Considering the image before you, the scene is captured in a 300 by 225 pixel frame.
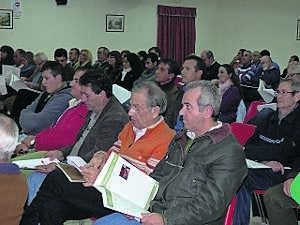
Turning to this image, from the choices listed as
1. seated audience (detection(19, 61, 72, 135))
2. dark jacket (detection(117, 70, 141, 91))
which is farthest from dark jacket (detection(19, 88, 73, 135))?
dark jacket (detection(117, 70, 141, 91))

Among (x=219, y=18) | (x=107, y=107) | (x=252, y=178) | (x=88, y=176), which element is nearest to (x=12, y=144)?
(x=88, y=176)

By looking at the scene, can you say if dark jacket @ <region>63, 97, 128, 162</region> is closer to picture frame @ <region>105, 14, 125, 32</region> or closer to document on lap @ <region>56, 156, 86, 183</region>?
document on lap @ <region>56, 156, 86, 183</region>

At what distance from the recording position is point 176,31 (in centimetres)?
1294

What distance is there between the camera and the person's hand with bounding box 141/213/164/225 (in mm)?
2434

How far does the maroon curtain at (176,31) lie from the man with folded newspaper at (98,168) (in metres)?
9.67

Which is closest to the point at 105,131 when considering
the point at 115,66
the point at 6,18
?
the point at 115,66

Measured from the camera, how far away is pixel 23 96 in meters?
6.35

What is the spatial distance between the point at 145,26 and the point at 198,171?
1032cm

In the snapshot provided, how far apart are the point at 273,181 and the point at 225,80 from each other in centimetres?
267

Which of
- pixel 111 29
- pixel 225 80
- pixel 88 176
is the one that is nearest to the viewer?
pixel 88 176

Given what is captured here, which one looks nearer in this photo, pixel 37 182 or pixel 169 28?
pixel 37 182

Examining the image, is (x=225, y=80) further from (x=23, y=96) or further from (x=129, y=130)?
(x=129, y=130)

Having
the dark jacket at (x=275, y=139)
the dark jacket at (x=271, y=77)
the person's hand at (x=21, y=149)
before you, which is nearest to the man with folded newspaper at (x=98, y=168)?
the dark jacket at (x=275, y=139)

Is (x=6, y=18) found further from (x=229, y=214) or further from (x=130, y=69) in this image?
(x=229, y=214)
